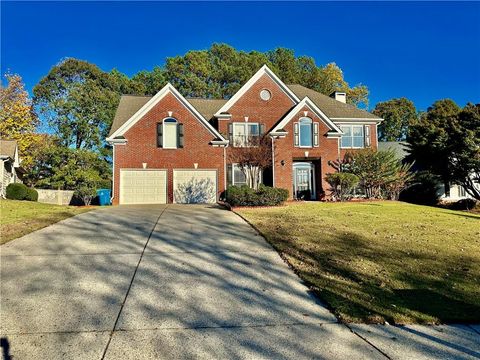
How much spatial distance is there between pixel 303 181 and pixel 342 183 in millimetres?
Answer: 3354

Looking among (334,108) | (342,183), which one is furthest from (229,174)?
(334,108)

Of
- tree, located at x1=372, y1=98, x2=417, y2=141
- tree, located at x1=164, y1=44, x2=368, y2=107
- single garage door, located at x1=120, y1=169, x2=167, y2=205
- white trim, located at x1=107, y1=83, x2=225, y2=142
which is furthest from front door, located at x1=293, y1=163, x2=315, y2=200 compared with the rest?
tree, located at x1=372, y1=98, x2=417, y2=141

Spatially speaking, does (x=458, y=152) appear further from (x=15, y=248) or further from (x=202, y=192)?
(x=15, y=248)

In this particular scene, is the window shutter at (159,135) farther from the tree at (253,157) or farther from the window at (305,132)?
the window at (305,132)

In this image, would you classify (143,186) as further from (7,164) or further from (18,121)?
(18,121)

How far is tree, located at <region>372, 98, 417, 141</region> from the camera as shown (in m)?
55.0

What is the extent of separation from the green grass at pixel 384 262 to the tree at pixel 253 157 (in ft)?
21.8

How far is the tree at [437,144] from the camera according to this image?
2288 centimetres

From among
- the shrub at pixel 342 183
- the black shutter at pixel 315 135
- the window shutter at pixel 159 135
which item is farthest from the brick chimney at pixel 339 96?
the window shutter at pixel 159 135

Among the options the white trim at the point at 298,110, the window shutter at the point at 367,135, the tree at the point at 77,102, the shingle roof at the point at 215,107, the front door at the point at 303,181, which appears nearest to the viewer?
the white trim at the point at 298,110

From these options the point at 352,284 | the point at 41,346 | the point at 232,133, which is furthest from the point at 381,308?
the point at 232,133

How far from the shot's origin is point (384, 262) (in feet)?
25.7

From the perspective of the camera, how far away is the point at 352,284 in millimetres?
6488

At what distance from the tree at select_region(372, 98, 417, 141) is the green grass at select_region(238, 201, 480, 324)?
148 feet
